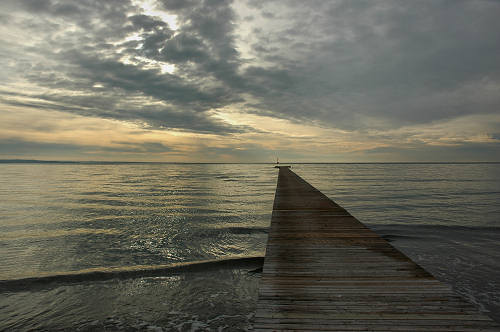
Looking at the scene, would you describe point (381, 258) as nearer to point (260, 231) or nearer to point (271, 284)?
point (271, 284)

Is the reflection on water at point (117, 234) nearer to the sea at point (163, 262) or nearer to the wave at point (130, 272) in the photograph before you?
the sea at point (163, 262)

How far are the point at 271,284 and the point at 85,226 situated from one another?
12371 millimetres

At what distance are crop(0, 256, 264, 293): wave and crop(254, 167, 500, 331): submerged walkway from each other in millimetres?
2035

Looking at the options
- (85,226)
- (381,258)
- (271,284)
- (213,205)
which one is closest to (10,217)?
(85,226)

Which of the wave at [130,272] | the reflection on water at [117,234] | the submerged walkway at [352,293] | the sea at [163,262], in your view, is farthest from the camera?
the reflection on water at [117,234]

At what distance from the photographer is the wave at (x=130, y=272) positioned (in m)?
7.12

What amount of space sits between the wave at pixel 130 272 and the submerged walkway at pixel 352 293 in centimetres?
204

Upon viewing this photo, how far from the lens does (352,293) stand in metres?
4.25

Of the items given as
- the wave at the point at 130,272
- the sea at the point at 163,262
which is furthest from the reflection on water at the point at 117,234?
the wave at the point at 130,272

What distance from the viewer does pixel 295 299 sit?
4.05 m

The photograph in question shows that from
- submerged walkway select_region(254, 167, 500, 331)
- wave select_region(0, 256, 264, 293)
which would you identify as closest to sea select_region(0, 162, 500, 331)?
wave select_region(0, 256, 264, 293)

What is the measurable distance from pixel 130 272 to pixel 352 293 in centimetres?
666

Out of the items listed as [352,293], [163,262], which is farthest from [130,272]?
[352,293]

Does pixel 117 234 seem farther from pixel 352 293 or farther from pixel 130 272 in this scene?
pixel 352 293
